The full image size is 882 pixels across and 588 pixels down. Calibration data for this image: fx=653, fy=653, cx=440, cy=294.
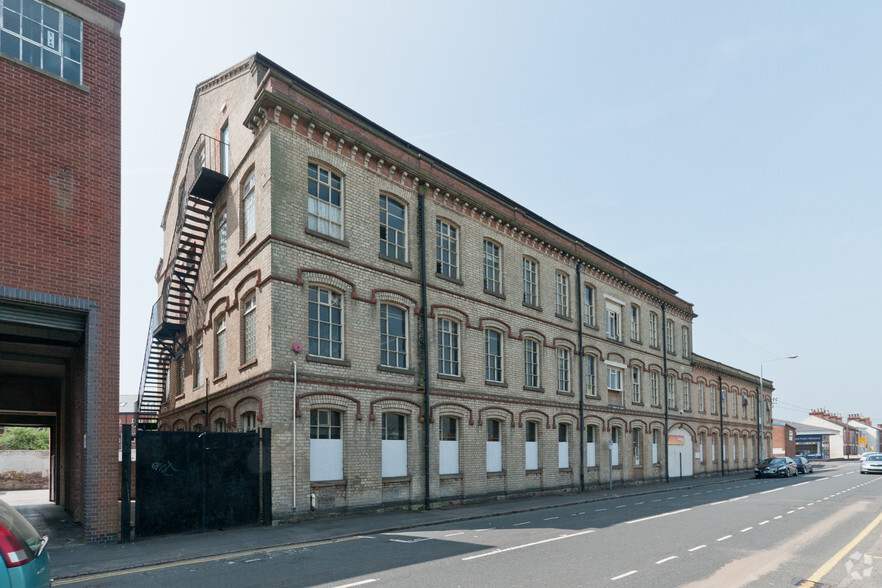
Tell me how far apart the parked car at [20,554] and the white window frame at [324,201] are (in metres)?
13.4

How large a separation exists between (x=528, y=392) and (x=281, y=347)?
12.1 metres

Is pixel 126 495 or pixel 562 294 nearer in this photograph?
pixel 126 495

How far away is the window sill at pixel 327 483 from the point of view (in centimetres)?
1688

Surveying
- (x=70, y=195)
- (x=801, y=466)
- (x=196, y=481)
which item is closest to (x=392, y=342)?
(x=196, y=481)

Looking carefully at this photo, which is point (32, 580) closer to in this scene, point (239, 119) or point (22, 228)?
point (22, 228)

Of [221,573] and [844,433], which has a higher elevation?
[221,573]

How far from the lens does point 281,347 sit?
54.7 ft

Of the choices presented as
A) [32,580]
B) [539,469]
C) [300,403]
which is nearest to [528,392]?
[539,469]

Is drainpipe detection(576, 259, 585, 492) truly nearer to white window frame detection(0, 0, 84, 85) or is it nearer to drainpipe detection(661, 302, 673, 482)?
drainpipe detection(661, 302, 673, 482)

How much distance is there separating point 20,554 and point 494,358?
805 inches

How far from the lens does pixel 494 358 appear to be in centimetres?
2452

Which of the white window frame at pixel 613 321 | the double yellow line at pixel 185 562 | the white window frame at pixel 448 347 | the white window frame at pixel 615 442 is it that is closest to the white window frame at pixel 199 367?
the white window frame at pixel 448 347

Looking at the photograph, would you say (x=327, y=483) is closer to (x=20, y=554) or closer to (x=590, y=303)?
(x=20, y=554)

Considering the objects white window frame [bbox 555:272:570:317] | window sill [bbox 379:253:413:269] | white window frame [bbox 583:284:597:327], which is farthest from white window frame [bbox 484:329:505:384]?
white window frame [bbox 583:284:597:327]
